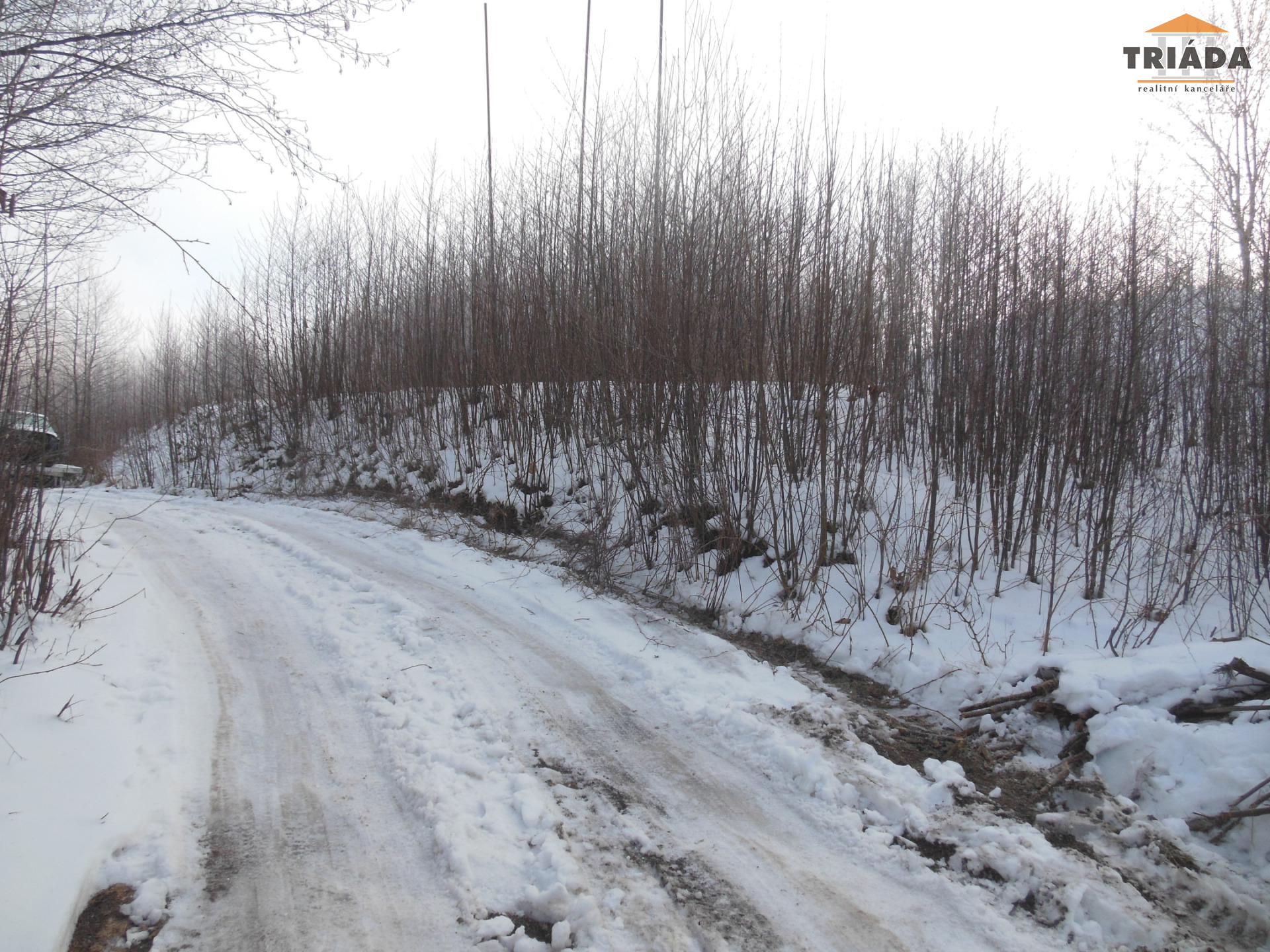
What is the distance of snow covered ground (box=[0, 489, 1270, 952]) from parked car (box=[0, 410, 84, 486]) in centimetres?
114

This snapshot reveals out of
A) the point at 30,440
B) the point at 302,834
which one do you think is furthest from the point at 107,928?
the point at 30,440

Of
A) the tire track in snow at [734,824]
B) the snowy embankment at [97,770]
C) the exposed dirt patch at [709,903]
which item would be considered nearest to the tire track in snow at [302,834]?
the snowy embankment at [97,770]

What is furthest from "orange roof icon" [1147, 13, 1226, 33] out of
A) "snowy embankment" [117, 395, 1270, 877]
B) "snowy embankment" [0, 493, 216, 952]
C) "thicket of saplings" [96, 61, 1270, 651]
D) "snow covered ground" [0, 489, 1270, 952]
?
"snowy embankment" [0, 493, 216, 952]

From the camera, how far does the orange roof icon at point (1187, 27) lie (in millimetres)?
5734

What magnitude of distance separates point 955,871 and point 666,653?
2.21 metres

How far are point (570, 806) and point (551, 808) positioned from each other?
85mm

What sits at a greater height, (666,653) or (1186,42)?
(1186,42)

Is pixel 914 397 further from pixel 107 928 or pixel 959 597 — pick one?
pixel 107 928

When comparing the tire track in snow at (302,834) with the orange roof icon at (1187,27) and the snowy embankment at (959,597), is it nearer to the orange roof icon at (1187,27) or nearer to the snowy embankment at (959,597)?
the snowy embankment at (959,597)

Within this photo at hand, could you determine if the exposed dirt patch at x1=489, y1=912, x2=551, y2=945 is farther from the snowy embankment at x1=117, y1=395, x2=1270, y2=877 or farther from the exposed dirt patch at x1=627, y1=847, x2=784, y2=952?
the snowy embankment at x1=117, y1=395, x2=1270, y2=877

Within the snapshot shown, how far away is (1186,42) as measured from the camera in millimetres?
5992

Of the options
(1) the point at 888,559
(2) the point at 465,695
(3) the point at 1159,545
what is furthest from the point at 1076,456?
(2) the point at 465,695

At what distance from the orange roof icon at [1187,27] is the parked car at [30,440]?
9666 mm

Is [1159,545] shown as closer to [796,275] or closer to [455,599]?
[796,275]
